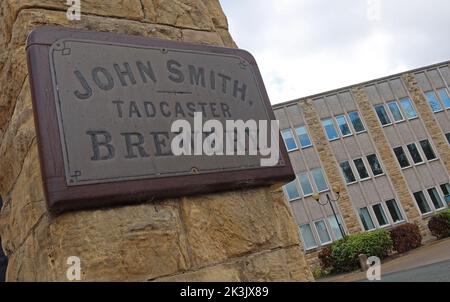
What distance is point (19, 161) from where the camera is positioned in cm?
129

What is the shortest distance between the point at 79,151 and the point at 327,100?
66.7 ft

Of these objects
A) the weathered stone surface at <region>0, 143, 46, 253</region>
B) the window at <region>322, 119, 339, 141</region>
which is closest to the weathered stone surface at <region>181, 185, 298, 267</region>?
the weathered stone surface at <region>0, 143, 46, 253</region>

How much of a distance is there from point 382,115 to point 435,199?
17.3 feet

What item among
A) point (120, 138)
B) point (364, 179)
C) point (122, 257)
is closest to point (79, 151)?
point (120, 138)

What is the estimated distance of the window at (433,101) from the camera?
19984 mm

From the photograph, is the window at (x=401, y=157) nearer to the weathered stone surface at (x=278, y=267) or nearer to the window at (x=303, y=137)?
the window at (x=303, y=137)

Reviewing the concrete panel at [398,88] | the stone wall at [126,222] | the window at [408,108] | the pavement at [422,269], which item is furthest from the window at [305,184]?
the stone wall at [126,222]

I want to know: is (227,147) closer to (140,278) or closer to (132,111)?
(132,111)

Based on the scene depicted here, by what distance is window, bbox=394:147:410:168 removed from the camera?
18969 mm

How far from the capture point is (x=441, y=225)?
642 inches

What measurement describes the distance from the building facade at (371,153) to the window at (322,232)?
29 millimetres

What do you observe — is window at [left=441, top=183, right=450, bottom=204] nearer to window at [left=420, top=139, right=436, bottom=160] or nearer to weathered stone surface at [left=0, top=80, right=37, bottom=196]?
window at [left=420, top=139, right=436, bottom=160]
